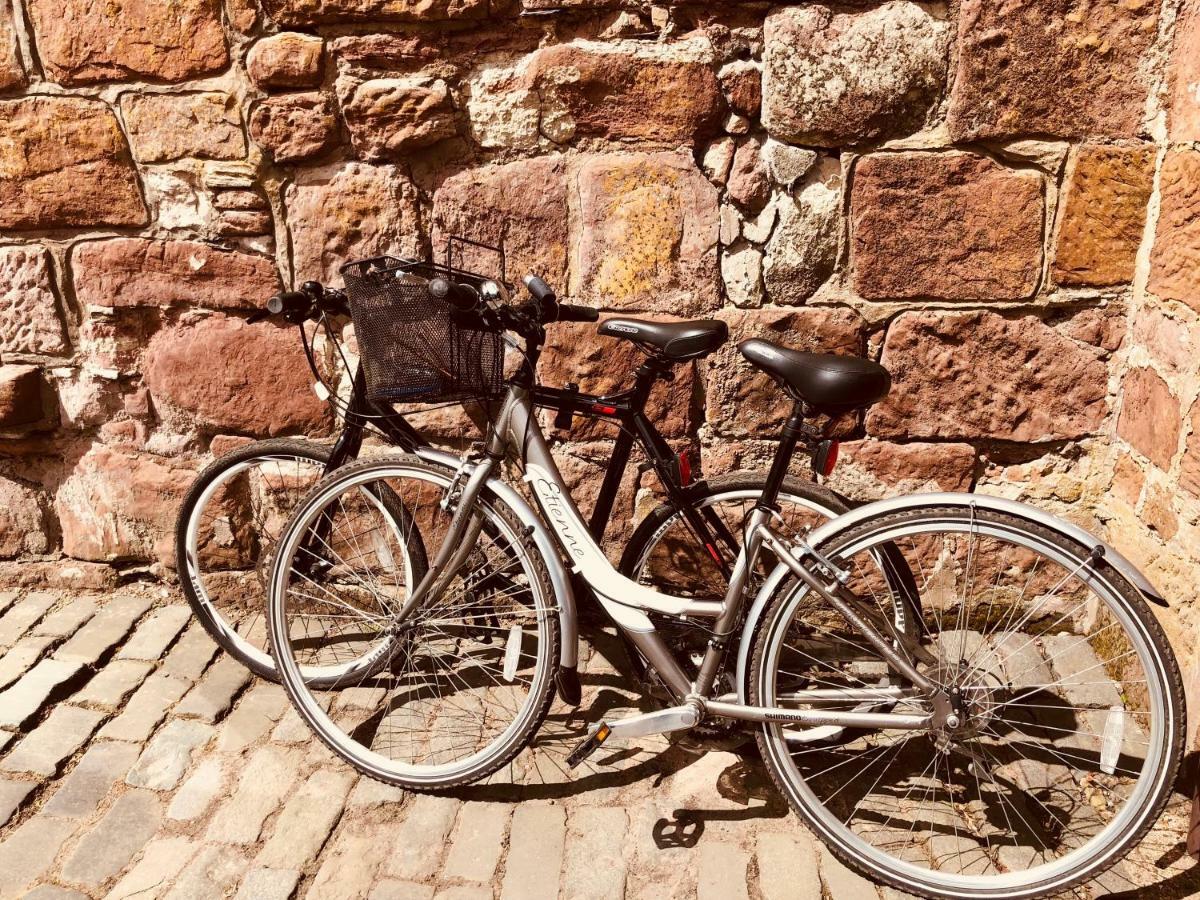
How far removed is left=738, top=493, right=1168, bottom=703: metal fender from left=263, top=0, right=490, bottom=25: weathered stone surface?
1673 millimetres

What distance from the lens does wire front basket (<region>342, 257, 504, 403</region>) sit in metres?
2.15

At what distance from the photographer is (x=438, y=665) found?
9.27 ft

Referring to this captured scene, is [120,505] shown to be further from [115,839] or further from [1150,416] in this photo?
[1150,416]

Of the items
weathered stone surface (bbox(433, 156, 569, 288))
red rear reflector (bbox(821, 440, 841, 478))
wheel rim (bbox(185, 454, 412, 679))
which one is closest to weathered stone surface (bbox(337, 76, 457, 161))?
weathered stone surface (bbox(433, 156, 569, 288))

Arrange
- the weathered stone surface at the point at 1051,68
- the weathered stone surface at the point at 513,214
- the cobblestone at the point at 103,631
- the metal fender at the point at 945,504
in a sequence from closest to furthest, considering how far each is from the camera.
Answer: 1. the metal fender at the point at 945,504
2. the weathered stone surface at the point at 1051,68
3. the weathered stone surface at the point at 513,214
4. the cobblestone at the point at 103,631

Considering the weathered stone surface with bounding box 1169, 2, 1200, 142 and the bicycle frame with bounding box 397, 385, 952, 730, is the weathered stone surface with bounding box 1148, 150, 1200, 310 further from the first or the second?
the bicycle frame with bounding box 397, 385, 952, 730

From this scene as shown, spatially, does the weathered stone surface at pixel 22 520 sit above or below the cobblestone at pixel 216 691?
above

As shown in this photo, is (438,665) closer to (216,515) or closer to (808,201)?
(216,515)

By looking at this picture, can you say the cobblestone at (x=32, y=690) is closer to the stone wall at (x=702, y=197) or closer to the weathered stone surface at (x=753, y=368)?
the stone wall at (x=702, y=197)

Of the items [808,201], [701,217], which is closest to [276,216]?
[701,217]

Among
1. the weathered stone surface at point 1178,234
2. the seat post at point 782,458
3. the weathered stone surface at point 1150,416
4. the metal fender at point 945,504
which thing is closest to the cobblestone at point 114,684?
the metal fender at point 945,504

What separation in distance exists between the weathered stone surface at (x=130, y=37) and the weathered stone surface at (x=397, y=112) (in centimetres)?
42

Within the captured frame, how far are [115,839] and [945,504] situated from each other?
2.08 metres

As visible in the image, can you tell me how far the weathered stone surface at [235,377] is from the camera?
2926 millimetres
